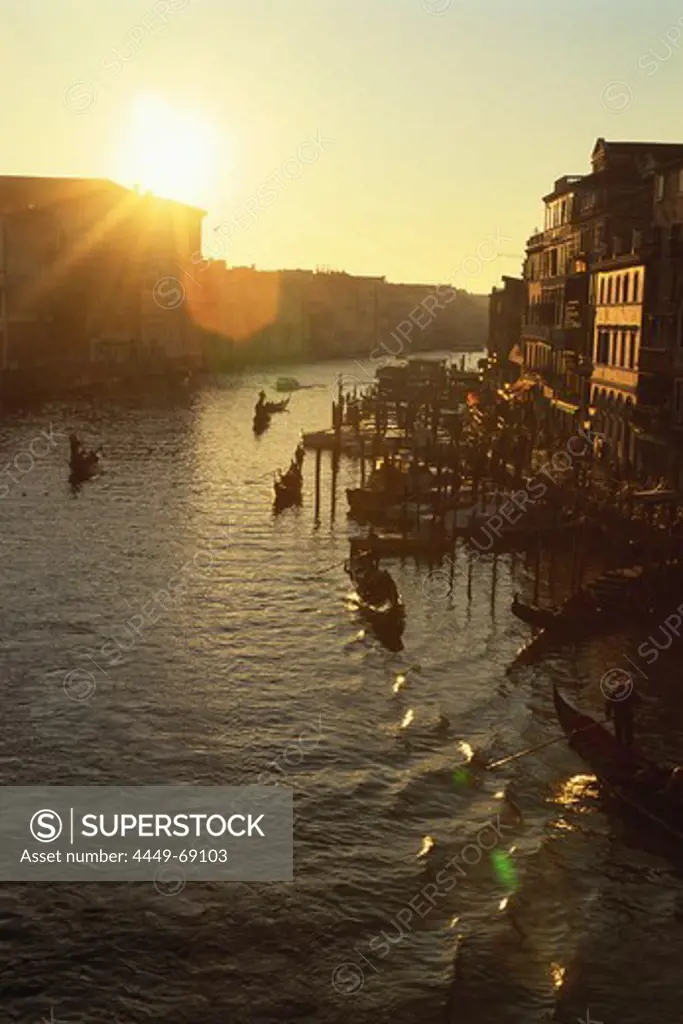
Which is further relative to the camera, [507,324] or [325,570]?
[507,324]

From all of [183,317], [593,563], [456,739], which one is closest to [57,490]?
[593,563]

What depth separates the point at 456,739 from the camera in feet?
89.7

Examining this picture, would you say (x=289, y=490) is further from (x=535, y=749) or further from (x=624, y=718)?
(x=624, y=718)

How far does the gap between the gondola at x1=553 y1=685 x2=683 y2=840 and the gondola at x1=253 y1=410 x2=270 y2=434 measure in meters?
68.1

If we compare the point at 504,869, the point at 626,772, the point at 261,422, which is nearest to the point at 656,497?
the point at 626,772

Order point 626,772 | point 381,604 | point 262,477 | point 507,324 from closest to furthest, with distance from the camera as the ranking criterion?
1. point 626,772
2. point 381,604
3. point 262,477
4. point 507,324

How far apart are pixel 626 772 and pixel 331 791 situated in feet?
18.1

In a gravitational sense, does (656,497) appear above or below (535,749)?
above

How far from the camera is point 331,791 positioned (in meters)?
24.9

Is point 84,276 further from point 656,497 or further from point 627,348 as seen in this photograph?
point 656,497

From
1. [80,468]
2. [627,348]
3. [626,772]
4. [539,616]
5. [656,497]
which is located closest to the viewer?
[626,772]

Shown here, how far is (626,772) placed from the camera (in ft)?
78.0

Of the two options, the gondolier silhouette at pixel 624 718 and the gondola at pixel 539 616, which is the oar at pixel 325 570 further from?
the gondolier silhouette at pixel 624 718

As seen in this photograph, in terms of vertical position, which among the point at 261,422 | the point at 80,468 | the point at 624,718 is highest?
the point at 624,718
